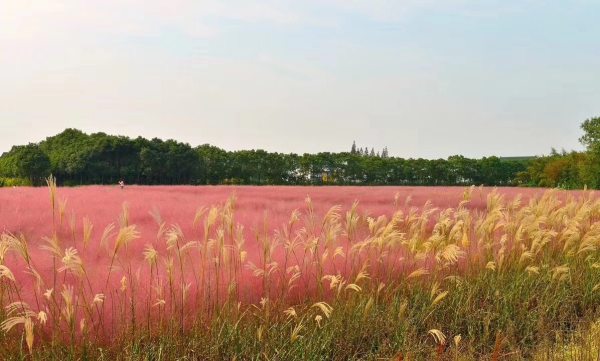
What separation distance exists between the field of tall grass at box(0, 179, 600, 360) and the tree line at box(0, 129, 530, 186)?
51612 millimetres

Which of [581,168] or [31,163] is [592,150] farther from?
[31,163]

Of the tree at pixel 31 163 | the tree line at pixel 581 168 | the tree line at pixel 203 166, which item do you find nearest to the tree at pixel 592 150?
the tree line at pixel 581 168

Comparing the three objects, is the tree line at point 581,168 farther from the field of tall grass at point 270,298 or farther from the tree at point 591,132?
the field of tall grass at point 270,298

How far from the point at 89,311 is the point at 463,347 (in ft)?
10.6

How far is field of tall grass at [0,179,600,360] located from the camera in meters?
4.07

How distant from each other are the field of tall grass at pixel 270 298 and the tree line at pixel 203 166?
169 ft

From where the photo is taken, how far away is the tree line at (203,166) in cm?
5638

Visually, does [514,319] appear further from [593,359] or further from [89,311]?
[89,311]

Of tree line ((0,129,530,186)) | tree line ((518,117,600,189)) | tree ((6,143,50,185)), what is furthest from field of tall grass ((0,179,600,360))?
tree ((6,143,50,185))

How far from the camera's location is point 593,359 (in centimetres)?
410

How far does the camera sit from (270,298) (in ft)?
16.3

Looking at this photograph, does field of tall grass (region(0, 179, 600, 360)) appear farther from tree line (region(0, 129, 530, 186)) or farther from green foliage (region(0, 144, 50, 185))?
green foliage (region(0, 144, 50, 185))

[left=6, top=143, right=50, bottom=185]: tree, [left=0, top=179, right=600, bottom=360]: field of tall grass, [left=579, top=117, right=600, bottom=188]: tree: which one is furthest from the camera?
[left=6, top=143, right=50, bottom=185]: tree

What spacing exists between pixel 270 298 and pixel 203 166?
57.2 metres
